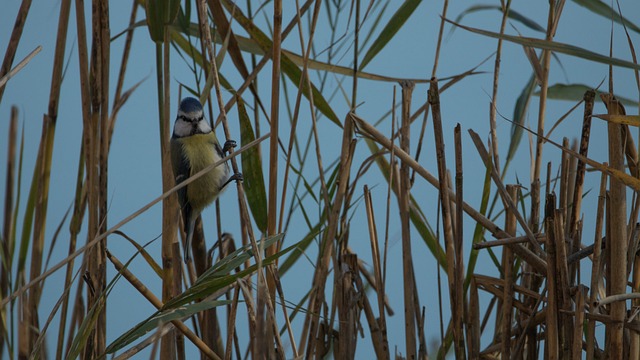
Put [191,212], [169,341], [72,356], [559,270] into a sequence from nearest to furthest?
1. [72,356]
2. [559,270]
3. [169,341]
4. [191,212]

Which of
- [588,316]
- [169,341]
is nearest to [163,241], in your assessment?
[169,341]

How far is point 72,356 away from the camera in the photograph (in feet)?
2.57

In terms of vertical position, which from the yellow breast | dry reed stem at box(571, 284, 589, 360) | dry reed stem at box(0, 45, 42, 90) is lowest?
dry reed stem at box(571, 284, 589, 360)

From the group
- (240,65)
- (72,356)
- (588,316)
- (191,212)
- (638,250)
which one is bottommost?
(72,356)

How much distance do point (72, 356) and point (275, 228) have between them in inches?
13.5

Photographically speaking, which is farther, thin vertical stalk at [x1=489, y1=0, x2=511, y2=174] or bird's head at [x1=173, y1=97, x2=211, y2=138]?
bird's head at [x1=173, y1=97, x2=211, y2=138]

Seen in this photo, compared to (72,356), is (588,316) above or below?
above

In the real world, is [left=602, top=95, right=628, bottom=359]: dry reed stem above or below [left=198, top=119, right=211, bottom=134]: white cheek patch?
below

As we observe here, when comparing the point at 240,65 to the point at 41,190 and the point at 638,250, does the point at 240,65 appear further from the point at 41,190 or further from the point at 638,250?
the point at 638,250

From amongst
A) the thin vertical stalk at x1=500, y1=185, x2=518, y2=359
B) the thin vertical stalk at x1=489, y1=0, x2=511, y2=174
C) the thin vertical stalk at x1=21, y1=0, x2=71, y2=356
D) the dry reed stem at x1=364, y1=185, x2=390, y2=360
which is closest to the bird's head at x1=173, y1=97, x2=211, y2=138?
the thin vertical stalk at x1=21, y1=0, x2=71, y2=356

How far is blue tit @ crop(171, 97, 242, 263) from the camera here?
5.25 ft

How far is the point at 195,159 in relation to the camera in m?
1.65

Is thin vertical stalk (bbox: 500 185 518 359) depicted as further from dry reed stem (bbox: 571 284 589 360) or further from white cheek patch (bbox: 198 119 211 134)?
white cheek patch (bbox: 198 119 211 134)

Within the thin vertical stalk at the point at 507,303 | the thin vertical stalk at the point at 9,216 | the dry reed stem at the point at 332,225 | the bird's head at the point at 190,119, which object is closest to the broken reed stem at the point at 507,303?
the thin vertical stalk at the point at 507,303
